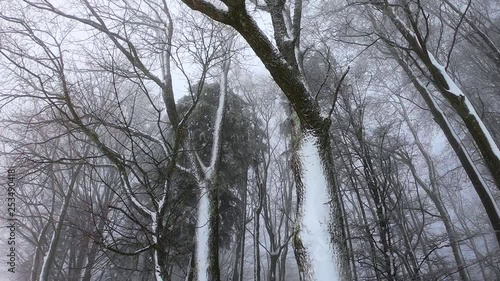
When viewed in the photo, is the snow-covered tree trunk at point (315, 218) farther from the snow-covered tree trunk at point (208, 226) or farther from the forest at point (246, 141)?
the snow-covered tree trunk at point (208, 226)

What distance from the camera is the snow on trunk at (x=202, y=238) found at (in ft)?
15.1

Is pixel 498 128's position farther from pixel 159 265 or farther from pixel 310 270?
pixel 159 265

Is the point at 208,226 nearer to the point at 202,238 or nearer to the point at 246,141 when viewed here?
the point at 202,238

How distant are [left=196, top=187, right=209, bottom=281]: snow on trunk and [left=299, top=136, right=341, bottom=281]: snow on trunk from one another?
8.49 feet

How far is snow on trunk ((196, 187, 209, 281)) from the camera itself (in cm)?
459

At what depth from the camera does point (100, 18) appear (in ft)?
17.8

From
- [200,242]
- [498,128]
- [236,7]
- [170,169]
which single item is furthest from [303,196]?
[498,128]

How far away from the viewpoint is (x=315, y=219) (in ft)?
8.70

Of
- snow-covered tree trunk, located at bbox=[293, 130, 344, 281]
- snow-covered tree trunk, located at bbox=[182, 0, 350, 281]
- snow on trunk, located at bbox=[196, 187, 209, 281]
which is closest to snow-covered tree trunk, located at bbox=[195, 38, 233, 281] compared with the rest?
snow on trunk, located at bbox=[196, 187, 209, 281]

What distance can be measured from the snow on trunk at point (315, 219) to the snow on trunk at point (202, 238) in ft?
Answer: 8.49

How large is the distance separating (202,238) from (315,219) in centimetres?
286

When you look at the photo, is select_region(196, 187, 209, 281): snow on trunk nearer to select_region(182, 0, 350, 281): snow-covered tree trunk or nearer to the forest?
the forest

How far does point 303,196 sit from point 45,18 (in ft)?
19.2

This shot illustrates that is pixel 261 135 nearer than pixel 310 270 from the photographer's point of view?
No
